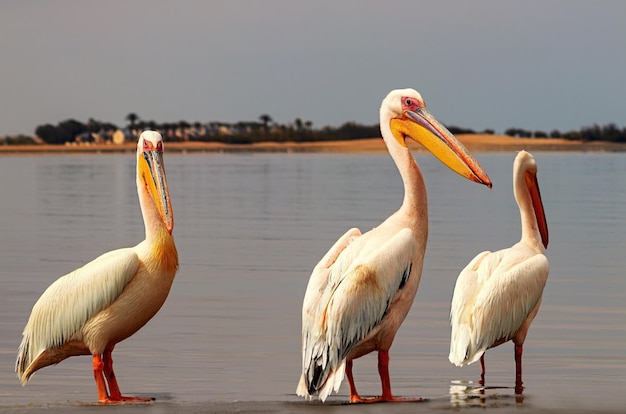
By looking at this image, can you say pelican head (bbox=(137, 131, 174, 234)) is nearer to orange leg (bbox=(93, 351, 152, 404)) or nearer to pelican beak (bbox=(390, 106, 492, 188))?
orange leg (bbox=(93, 351, 152, 404))

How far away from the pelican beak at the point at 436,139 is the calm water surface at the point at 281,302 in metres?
1.12

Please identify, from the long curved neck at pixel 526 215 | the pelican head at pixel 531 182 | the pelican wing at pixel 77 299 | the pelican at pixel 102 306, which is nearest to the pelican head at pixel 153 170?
the pelican at pixel 102 306

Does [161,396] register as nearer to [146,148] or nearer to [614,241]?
[146,148]

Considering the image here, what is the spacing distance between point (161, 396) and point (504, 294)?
6.30 feet

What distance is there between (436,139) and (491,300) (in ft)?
3.34

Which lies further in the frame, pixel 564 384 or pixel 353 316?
pixel 564 384

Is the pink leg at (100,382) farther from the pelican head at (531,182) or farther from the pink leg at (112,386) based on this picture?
the pelican head at (531,182)

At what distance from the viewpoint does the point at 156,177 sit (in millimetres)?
6176

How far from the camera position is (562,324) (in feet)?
27.8

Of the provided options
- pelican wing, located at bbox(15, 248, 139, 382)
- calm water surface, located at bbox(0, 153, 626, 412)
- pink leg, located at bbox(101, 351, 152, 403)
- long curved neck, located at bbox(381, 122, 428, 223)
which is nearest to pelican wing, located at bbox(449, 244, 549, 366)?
calm water surface, located at bbox(0, 153, 626, 412)

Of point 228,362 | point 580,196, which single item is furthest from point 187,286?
point 580,196

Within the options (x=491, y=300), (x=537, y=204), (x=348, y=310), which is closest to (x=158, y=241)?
(x=348, y=310)

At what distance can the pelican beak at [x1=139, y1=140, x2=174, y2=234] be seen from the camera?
6.09 metres

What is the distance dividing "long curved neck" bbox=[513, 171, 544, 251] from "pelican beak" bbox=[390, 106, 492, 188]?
4.11 feet
